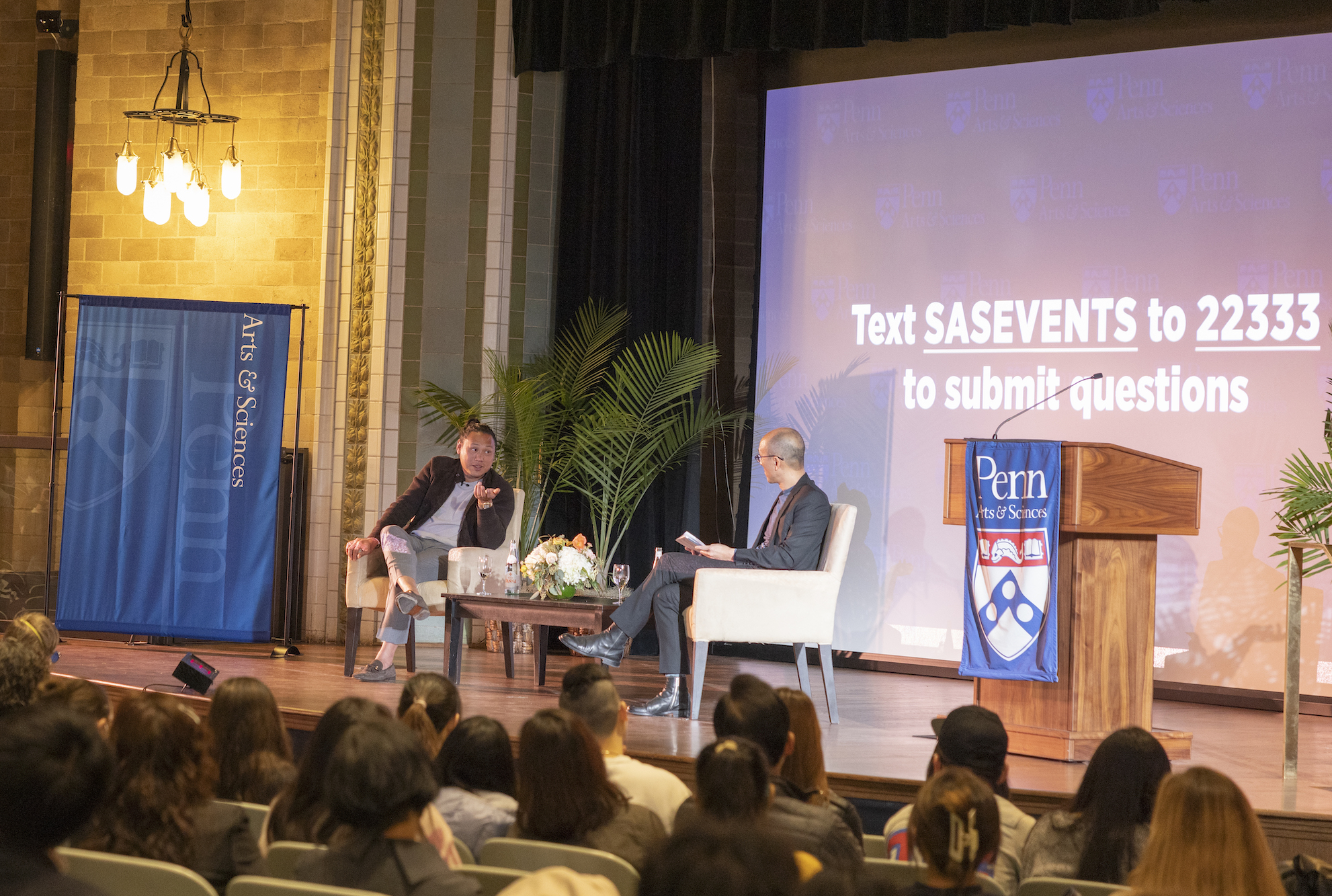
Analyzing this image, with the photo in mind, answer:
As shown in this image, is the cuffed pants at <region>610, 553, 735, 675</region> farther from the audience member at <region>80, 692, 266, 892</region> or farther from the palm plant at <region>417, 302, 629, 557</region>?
the audience member at <region>80, 692, 266, 892</region>

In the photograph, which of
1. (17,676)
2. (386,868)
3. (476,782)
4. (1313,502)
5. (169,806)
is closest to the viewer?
(386,868)

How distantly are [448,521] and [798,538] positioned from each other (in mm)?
1855

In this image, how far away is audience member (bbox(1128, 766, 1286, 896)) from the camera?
205cm

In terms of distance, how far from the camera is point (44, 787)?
5.08 feet

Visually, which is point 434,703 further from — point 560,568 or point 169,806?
point 560,568

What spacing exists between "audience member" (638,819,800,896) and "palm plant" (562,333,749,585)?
6217 millimetres

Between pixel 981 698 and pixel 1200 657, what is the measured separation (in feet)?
7.23

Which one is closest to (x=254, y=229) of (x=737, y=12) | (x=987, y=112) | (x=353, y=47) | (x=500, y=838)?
(x=353, y=47)

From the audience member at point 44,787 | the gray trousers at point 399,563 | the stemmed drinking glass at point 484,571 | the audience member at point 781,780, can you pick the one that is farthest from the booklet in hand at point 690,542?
the audience member at point 44,787

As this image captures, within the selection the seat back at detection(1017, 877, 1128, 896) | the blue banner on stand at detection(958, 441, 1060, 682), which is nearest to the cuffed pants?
the blue banner on stand at detection(958, 441, 1060, 682)
